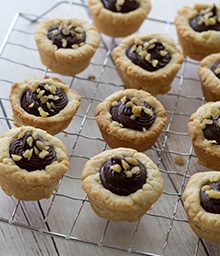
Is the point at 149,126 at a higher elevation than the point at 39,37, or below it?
below

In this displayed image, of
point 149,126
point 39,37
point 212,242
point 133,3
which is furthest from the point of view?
point 133,3

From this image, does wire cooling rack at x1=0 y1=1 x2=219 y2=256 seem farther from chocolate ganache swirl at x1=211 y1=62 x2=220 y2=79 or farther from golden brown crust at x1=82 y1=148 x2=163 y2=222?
chocolate ganache swirl at x1=211 y1=62 x2=220 y2=79

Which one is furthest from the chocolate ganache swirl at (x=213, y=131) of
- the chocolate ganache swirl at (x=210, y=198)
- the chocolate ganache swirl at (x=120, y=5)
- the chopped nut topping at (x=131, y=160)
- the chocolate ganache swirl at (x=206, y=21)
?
the chocolate ganache swirl at (x=120, y=5)

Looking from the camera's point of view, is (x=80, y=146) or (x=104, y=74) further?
(x=104, y=74)

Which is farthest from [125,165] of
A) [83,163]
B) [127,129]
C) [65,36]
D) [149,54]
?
[65,36]

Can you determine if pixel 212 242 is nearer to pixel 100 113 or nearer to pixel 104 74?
pixel 100 113

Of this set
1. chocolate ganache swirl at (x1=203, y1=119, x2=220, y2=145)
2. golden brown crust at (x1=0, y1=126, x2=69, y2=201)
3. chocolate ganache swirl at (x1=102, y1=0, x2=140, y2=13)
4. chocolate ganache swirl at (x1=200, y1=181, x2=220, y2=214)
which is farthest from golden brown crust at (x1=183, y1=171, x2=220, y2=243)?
chocolate ganache swirl at (x1=102, y1=0, x2=140, y2=13)

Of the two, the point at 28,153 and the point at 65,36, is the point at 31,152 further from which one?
the point at 65,36

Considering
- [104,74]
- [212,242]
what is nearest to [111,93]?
[104,74]
